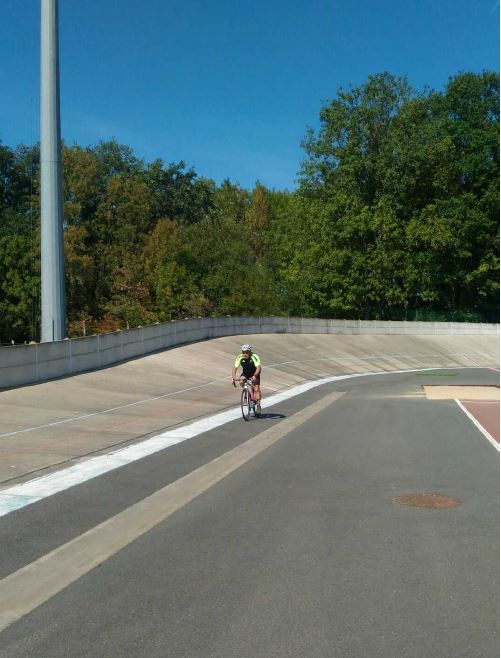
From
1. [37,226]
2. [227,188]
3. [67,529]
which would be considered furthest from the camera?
[227,188]

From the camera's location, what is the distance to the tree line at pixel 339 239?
68188 mm

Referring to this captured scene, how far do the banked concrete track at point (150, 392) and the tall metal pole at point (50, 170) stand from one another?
313 cm

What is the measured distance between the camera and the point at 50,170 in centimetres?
2605

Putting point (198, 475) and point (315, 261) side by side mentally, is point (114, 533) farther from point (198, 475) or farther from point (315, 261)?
point (315, 261)

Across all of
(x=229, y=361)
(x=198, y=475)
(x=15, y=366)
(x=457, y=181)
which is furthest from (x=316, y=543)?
(x=457, y=181)

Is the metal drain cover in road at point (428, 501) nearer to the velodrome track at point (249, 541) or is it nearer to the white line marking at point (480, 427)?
the velodrome track at point (249, 541)

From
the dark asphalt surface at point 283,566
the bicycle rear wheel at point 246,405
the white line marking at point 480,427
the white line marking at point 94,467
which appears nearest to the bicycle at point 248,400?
the bicycle rear wheel at point 246,405

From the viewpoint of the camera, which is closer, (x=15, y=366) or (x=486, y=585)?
(x=486, y=585)

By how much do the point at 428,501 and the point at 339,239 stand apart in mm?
61975

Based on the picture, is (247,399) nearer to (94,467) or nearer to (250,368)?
(250,368)

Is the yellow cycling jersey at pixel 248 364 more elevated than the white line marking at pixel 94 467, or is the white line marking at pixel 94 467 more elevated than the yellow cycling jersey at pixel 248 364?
the yellow cycling jersey at pixel 248 364

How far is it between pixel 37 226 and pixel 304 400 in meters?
58.7

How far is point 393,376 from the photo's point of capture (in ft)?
126

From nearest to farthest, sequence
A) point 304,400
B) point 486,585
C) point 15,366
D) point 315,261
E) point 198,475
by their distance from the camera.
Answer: point 486,585, point 198,475, point 15,366, point 304,400, point 315,261
